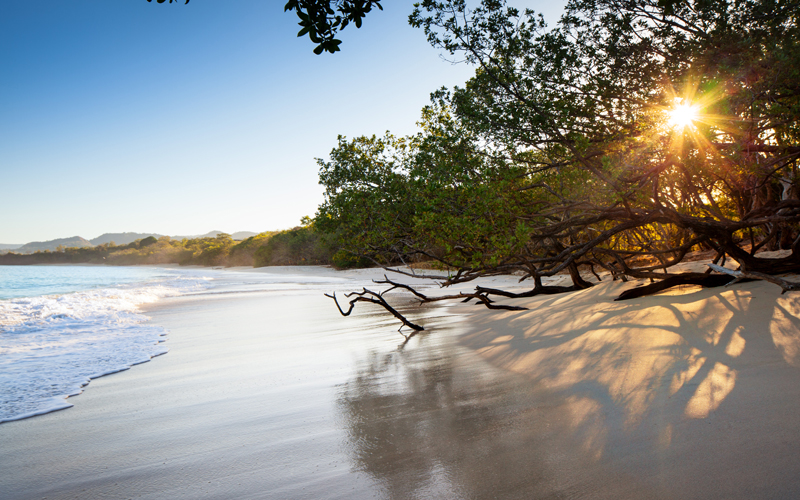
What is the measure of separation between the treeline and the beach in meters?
3.90

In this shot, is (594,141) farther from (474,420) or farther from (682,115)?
(474,420)

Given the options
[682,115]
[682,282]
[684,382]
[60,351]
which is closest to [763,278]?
[682,282]

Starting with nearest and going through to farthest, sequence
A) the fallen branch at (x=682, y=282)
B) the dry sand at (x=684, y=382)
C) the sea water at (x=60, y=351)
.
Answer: the dry sand at (x=684, y=382), the sea water at (x=60, y=351), the fallen branch at (x=682, y=282)

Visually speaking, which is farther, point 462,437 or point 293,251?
point 293,251

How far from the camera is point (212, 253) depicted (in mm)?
77938

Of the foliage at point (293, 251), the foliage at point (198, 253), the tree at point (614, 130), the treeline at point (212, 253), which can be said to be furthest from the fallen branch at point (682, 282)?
the foliage at point (293, 251)

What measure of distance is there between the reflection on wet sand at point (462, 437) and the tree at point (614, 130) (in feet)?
7.94

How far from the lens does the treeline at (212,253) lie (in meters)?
50.9

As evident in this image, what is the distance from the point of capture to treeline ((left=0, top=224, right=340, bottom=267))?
50.9 metres

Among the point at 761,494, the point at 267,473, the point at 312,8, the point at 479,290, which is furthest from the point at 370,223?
the point at 761,494

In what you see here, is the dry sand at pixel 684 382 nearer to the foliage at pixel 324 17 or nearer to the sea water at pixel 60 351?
the foliage at pixel 324 17

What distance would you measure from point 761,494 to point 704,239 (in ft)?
19.9

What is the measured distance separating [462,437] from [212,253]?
269 feet

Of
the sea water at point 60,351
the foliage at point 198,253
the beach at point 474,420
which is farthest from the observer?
the foliage at point 198,253
